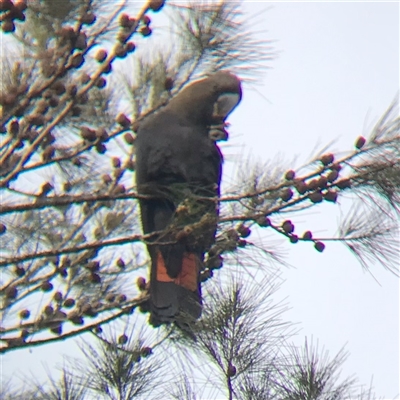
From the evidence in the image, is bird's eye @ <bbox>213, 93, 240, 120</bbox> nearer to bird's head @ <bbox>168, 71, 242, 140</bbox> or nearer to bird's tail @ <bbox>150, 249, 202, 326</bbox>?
bird's head @ <bbox>168, 71, 242, 140</bbox>

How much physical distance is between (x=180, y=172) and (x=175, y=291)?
39 cm

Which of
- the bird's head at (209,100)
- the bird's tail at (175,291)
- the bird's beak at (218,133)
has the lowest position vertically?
the bird's tail at (175,291)

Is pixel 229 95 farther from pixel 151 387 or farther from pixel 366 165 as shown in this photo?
pixel 151 387

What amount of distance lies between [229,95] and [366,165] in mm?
1068

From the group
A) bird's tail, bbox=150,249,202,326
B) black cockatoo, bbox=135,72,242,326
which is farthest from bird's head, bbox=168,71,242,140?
bird's tail, bbox=150,249,202,326

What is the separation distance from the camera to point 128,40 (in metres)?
3.08

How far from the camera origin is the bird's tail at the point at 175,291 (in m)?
3.20

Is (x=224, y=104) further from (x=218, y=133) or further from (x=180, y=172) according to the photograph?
(x=180, y=172)

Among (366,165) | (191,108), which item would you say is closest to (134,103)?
(191,108)

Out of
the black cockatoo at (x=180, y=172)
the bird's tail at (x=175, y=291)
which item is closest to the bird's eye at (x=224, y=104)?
the black cockatoo at (x=180, y=172)

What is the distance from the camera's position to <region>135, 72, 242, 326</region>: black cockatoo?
3.24 meters

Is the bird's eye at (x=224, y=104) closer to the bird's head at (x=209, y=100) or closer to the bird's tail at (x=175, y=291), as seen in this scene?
the bird's head at (x=209, y=100)

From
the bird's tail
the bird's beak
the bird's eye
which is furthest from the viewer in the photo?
the bird's eye

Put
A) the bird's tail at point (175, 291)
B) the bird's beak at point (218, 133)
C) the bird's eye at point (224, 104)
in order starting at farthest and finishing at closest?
the bird's eye at point (224, 104) → the bird's beak at point (218, 133) → the bird's tail at point (175, 291)
